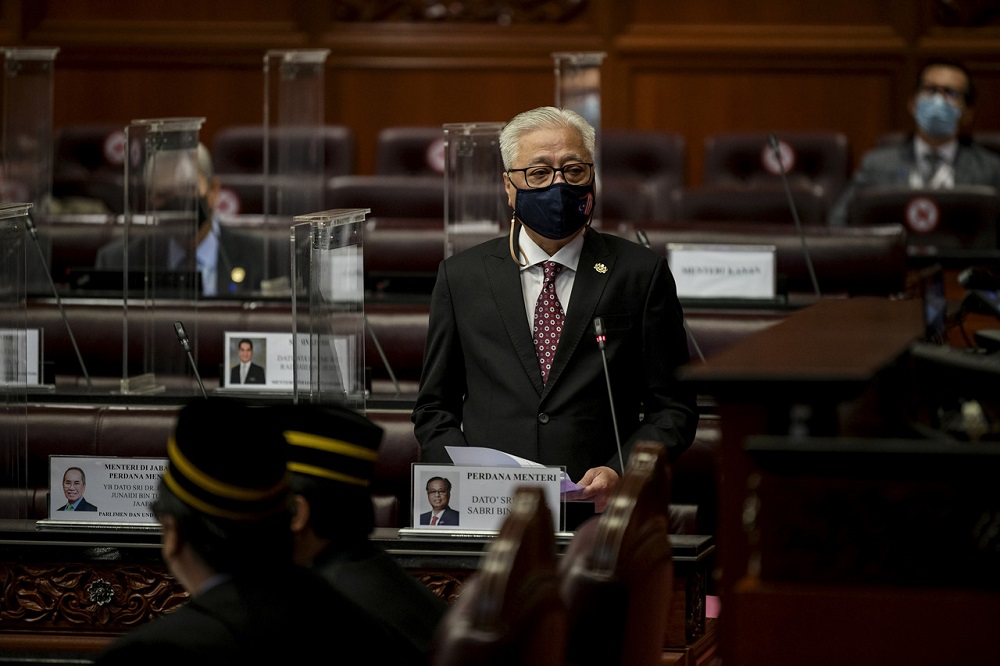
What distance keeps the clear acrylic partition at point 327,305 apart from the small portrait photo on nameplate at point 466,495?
31 centimetres

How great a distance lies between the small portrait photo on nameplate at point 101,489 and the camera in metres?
2.78

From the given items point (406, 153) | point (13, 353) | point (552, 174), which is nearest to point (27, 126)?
point (406, 153)

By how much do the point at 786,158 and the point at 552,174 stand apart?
426cm

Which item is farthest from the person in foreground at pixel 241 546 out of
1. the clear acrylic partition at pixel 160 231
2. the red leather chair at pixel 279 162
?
the red leather chair at pixel 279 162

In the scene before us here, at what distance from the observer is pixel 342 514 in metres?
1.80

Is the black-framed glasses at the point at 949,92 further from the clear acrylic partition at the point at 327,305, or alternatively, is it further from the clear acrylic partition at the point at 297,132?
the clear acrylic partition at the point at 327,305

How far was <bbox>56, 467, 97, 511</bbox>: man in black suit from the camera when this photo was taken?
2.82 metres

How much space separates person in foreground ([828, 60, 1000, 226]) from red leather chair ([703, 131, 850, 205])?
45 cm

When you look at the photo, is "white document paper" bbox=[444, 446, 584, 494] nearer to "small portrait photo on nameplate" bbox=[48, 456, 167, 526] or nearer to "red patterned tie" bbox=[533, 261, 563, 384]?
"red patterned tie" bbox=[533, 261, 563, 384]

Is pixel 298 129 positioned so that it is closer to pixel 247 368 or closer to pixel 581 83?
pixel 581 83

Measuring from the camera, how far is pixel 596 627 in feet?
5.52

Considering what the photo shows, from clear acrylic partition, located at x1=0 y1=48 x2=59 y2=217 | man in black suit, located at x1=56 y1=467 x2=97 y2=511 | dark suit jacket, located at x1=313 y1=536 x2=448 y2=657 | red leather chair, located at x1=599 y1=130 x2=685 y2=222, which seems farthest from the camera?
red leather chair, located at x1=599 y1=130 x2=685 y2=222

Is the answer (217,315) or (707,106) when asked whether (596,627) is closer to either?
(217,315)

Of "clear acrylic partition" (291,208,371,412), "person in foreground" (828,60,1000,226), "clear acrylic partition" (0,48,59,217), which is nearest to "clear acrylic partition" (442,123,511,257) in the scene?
"clear acrylic partition" (291,208,371,412)
